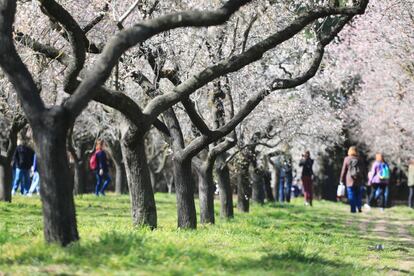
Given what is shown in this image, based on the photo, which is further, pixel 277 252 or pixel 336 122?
pixel 336 122

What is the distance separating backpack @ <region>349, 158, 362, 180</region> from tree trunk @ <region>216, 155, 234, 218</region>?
538 centimetres

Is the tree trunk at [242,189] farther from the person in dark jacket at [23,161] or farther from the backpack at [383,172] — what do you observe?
the person in dark jacket at [23,161]

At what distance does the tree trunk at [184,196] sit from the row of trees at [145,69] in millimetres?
18

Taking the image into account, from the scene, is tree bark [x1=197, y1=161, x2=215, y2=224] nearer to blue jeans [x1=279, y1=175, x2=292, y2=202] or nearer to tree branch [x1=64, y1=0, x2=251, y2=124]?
tree branch [x1=64, y1=0, x2=251, y2=124]

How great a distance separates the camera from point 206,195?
16578mm

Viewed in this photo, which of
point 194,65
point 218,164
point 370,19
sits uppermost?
point 370,19

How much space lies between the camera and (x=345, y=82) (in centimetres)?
4044

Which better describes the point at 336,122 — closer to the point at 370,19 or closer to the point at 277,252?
the point at 370,19

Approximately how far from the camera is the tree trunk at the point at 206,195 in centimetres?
1642

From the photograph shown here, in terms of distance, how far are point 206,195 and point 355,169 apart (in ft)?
28.2

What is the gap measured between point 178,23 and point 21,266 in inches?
125

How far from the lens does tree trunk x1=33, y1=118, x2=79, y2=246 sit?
8734mm

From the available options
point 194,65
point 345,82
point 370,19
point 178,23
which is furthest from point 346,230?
point 345,82

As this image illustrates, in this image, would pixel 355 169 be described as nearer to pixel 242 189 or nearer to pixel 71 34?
pixel 242 189
